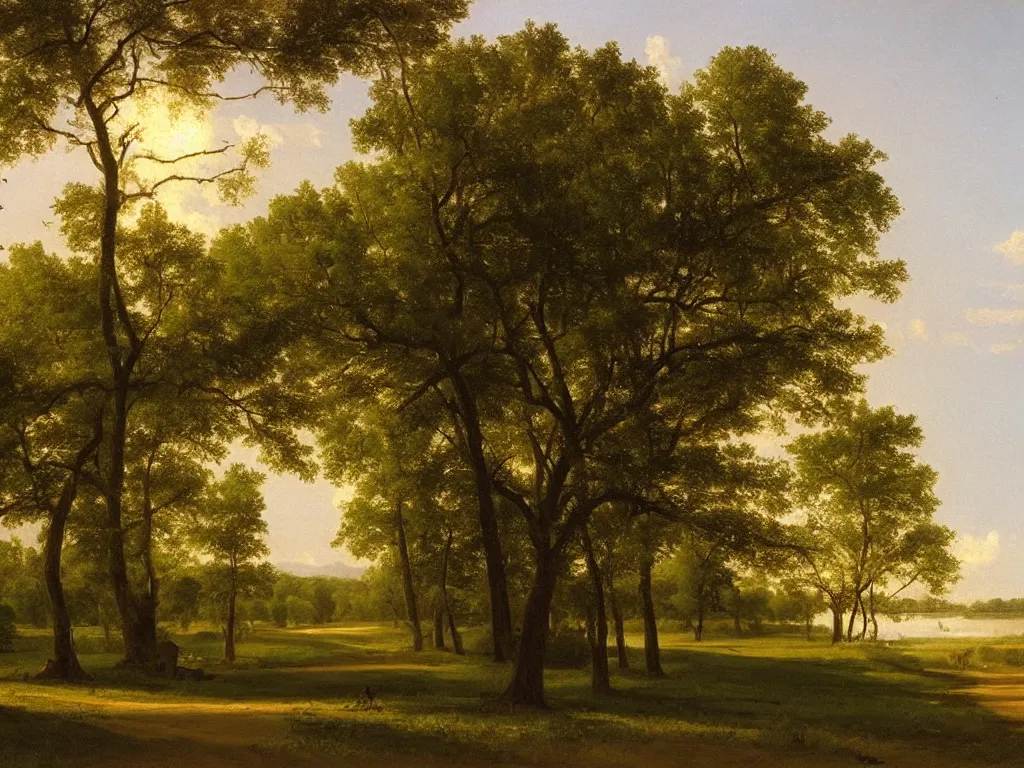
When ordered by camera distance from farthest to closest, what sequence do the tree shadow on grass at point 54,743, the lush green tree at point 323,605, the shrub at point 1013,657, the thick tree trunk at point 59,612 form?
the lush green tree at point 323,605
the shrub at point 1013,657
the thick tree trunk at point 59,612
the tree shadow on grass at point 54,743

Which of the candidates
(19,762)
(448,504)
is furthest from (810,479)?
(19,762)

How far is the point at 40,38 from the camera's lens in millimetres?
29125

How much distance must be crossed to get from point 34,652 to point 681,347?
135ft

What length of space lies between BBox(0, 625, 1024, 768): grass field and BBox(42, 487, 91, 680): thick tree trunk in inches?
41.1

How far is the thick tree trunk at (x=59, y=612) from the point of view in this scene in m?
31.3

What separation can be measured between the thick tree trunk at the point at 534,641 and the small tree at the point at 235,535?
29.9m

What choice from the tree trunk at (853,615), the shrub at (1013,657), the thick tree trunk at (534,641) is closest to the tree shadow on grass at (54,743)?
the thick tree trunk at (534,641)

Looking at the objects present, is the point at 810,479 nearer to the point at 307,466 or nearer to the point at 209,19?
the point at 307,466

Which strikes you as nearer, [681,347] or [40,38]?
[681,347]

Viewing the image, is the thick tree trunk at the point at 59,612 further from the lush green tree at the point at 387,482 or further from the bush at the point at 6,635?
the bush at the point at 6,635

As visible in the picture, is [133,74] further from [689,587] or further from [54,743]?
[689,587]

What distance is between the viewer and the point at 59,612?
32.1 m

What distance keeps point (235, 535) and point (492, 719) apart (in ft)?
109

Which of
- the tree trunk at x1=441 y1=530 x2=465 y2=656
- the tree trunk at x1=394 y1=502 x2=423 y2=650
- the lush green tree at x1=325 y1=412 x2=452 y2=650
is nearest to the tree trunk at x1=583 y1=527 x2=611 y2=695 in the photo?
the lush green tree at x1=325 y1=412 x2=452 y2=650
